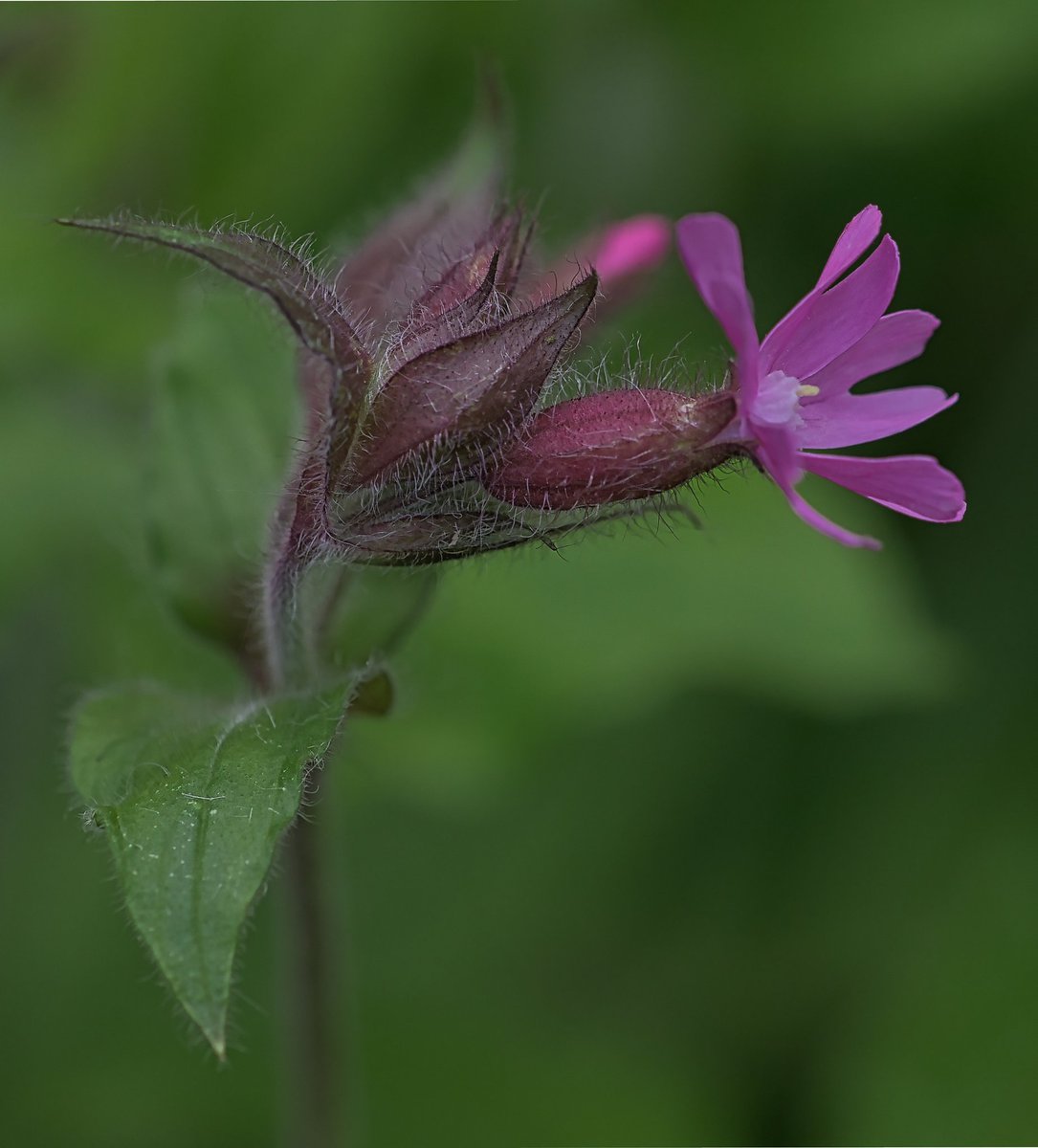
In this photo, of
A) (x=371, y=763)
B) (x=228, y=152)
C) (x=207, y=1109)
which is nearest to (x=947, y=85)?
(x=228, y=152)

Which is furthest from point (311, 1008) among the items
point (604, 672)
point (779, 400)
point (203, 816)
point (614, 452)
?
point (779, 400)

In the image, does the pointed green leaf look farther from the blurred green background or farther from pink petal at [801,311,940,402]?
the blurred green background

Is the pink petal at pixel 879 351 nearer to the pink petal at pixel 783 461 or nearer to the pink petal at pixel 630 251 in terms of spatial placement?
the pink petal at pixel 783 461

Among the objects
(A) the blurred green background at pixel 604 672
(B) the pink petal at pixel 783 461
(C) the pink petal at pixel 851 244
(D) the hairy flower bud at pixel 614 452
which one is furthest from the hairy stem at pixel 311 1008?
(C) the pink petal at pixel 851 244

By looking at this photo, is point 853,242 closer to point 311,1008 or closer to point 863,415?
point 863,415

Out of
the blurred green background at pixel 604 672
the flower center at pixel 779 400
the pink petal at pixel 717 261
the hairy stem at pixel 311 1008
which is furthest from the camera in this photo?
the blurred green background at pixel 604 672

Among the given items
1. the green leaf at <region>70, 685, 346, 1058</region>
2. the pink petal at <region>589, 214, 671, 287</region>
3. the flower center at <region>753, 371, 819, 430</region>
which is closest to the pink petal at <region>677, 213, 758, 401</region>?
the flower center at <region>753, 371, 819, 430</region>

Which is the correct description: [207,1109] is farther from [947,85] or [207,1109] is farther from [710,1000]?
[947,85]
